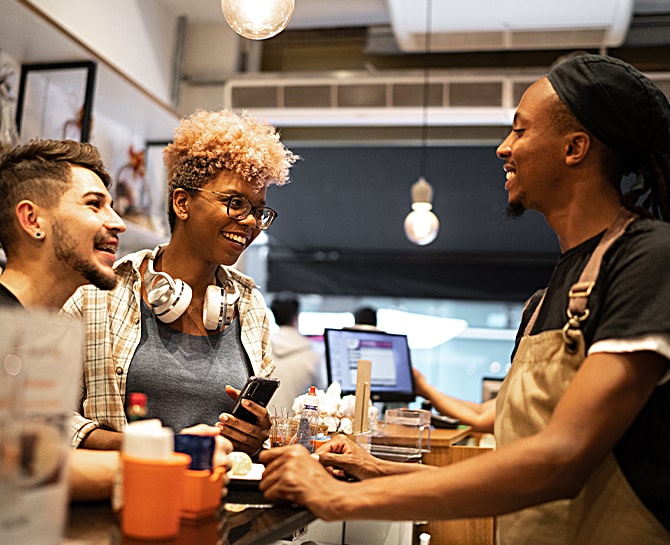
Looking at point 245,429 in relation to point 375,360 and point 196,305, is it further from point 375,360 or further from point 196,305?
point 375,360

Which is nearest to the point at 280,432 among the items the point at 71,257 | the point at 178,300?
the point at 178,300

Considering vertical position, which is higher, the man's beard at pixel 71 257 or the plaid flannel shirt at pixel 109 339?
the man's beard at pixel 71 257

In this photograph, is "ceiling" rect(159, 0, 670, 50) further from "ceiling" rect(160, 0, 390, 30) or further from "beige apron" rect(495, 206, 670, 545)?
"beige apron" rect(495, 206, 670, 545)

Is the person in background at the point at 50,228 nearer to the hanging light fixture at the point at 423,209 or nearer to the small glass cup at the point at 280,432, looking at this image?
the small glass cup at the point at 280,432

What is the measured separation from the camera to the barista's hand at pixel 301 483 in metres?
1.31

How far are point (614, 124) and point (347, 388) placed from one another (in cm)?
273

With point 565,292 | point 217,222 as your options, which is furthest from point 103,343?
point 565,292

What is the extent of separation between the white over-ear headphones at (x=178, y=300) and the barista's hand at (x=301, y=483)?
2.42 ft

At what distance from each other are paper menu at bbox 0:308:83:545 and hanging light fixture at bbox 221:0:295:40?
2.22 meters

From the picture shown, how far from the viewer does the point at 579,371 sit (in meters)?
1.29

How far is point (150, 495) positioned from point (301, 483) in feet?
1.27

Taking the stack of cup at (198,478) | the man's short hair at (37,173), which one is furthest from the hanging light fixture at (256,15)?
the stack of cup at (198,478)

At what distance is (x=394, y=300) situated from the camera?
427 inches

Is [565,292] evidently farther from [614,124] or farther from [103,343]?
[103,343]
